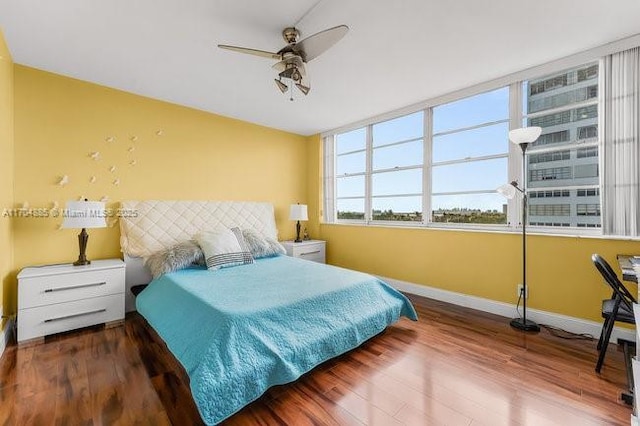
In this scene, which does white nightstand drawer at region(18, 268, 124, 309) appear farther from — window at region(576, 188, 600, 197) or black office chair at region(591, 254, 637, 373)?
window at region(576, 188, 600, 197)

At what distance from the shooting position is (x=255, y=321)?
1809 millimetres

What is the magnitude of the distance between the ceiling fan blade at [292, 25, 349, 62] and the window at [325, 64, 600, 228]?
227 cm

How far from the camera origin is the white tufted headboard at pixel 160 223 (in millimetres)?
3186

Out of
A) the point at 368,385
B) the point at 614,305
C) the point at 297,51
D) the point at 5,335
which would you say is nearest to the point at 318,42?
the point at 297,51

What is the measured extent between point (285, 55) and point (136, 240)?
104 inches

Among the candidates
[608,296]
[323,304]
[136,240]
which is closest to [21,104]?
[136,240]

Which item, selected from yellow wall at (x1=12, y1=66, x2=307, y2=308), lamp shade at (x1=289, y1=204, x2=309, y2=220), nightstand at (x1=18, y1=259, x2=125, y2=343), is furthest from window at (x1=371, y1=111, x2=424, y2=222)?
nightstand at (x1=18, y1=259, x2=125, y2=343)

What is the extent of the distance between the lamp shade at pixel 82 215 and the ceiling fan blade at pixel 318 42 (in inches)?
95.3

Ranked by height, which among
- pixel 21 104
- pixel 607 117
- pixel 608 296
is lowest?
pixel 608 296

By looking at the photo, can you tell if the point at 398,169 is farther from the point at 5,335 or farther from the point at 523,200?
the point at 5,335

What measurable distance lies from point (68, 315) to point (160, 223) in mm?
1219

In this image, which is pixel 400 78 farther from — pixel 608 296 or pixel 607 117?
pixel 608 296

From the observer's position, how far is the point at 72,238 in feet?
9.78

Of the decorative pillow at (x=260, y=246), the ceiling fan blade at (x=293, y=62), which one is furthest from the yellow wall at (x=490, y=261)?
the ceiling fan blade at (x=293, y=62)
